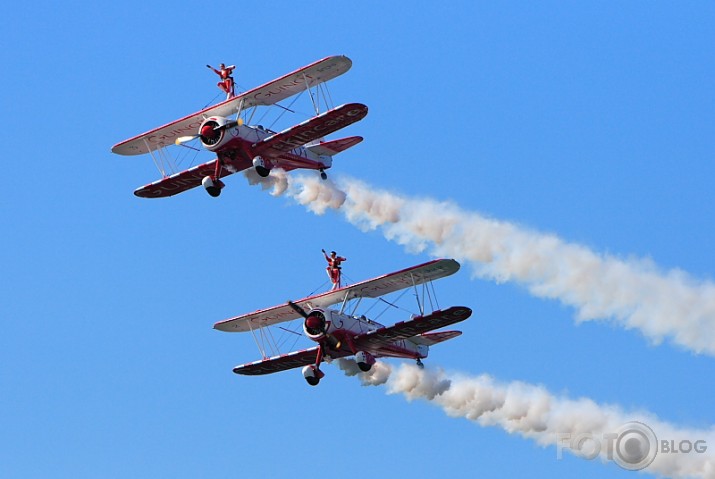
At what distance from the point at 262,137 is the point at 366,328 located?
23.4 ft

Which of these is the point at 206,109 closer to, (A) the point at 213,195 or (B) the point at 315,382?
(A) the point at 213,195

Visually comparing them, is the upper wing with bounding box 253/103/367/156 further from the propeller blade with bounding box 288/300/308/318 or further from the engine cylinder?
the propeller blade with bounding box 288/300/308/318

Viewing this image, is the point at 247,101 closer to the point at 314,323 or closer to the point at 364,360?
the point at 314,323

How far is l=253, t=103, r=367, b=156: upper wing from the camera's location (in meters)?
75.4

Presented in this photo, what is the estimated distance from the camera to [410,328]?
76.1 metres

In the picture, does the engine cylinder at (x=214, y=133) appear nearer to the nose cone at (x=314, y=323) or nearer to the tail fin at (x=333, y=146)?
the tail fin at (x=333, y=146)

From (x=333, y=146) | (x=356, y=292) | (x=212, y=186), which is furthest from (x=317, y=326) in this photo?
(x=333, y=146)

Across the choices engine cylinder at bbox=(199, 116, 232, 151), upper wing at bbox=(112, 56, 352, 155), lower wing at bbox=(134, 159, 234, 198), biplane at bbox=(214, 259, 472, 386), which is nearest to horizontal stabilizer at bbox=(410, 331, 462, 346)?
biplane at bbox=(214, 259, 472, 386)

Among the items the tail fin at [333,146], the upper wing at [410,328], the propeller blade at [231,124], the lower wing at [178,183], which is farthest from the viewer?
the tail fin at [333,146]

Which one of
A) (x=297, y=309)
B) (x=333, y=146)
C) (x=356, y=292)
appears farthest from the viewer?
(x=333, y=146)

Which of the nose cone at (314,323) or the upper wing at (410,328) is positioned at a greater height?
the nose cone at (314,323)

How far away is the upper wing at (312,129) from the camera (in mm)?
75375

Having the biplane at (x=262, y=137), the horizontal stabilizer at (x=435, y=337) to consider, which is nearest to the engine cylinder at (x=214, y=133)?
the biplane at (x=262, y=137)

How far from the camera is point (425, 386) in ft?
266
